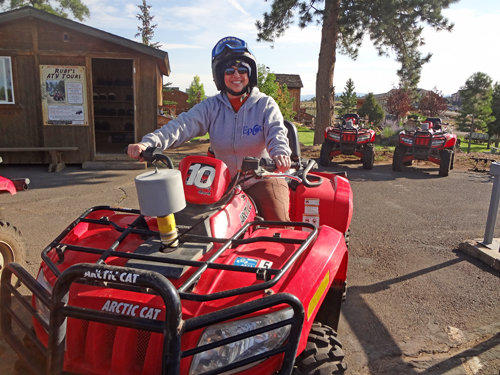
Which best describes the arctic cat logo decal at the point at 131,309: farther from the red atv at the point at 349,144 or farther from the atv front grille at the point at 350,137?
the atv front grille at the point at 350,137

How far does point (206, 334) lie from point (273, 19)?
1568 cm

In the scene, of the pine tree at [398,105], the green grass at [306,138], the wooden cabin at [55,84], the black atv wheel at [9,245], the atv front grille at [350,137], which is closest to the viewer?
the black atv wheel at [9,245]

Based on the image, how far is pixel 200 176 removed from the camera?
2.38 meters

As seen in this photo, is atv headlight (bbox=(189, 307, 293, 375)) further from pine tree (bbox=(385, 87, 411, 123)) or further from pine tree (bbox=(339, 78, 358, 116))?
pine tree (bbox=(339, 78, 358, 116))

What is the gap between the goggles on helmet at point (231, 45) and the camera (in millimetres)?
3105

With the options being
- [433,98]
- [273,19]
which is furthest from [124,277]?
[433,98]

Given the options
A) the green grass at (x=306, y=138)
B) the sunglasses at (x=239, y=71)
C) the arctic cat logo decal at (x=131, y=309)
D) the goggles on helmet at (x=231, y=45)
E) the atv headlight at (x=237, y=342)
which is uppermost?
the goggles on helmet at (x=231, y=45)

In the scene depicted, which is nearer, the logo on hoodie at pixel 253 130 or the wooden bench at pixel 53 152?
the logo on hoodie at pixel 253 130

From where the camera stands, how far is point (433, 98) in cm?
3844

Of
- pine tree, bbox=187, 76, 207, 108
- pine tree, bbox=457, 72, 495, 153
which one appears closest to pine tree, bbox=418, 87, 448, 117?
pine tree, bbox=457, 72, 495, 153

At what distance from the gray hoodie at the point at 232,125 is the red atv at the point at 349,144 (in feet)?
29.7

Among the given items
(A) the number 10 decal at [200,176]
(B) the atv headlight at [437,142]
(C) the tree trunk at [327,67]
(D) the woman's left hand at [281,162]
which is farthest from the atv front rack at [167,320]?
(C) the tree trunk at [327,67]

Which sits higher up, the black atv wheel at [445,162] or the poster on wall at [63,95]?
the poster on wall at [63,95]

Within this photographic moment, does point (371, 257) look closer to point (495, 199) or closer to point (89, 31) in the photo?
point (495, 199)
